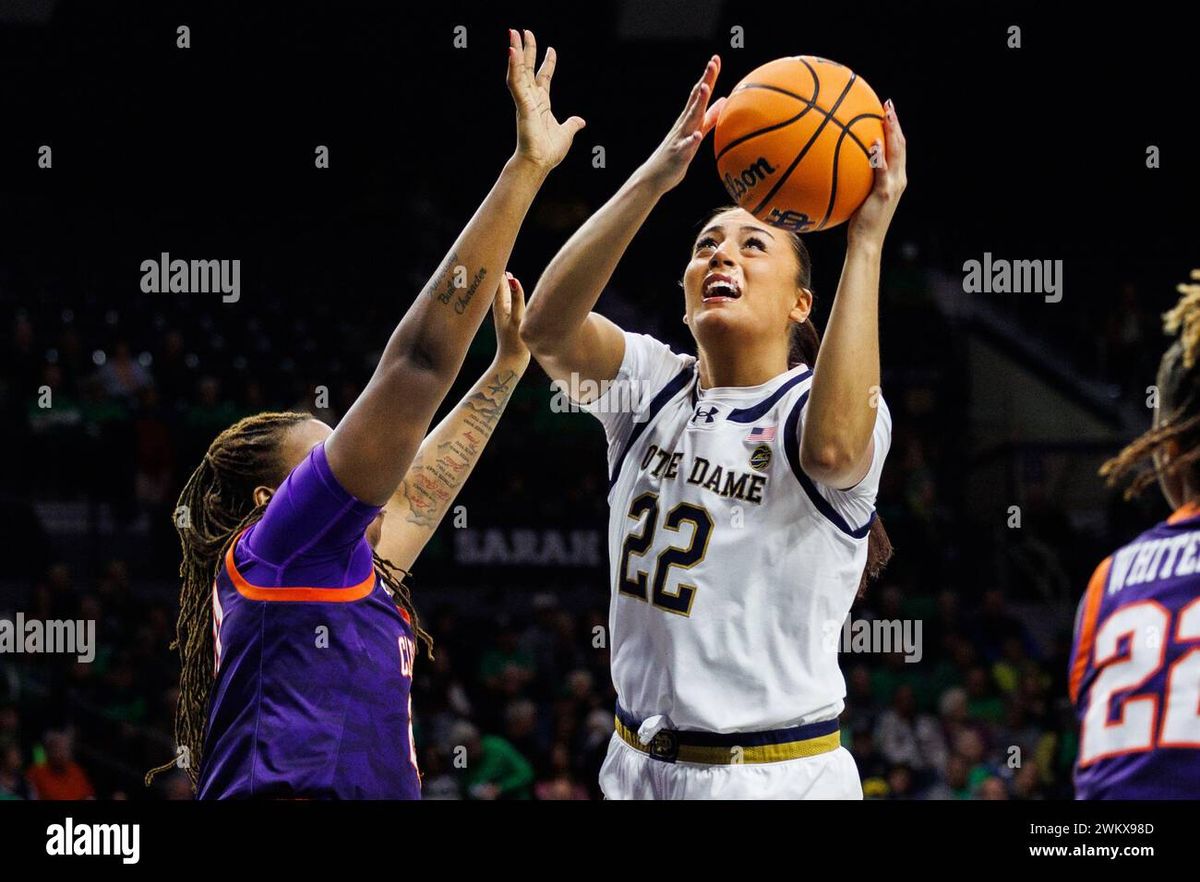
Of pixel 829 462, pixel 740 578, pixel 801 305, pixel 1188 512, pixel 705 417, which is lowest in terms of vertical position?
pixel 740 578

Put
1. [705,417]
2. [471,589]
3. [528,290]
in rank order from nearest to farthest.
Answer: [705,417] → [471,589] → [528,290]

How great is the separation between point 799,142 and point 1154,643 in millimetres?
1452

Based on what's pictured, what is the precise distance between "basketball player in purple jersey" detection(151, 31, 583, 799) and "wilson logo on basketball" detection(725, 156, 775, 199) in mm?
483

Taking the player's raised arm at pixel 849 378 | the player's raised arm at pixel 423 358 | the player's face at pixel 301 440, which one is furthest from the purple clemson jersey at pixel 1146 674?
the player's face at pixel 301 440

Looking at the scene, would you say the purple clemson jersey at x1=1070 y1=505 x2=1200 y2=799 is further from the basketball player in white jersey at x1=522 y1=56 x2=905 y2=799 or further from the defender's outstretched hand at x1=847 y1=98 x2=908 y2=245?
the defender's outstretched hand at x1=847 y1=98 x2=908 y2=245

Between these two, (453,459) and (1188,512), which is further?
(453,459)

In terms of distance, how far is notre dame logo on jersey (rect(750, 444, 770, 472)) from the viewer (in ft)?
10.7

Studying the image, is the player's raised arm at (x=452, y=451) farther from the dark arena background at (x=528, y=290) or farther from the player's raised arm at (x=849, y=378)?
the dark arena background at (x=528, y=290)

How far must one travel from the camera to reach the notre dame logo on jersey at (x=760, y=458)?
3.25 meters

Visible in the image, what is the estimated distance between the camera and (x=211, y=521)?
3.24 m

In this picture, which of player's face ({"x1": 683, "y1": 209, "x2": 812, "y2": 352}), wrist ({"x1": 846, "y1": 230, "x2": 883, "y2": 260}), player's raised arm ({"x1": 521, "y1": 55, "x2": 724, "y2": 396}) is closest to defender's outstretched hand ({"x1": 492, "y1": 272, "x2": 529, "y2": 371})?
player's raised arm ({"x1": 521, "y1": 55, "x2": 724, "y2": 396})

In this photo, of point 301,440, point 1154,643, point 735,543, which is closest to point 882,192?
point 735,543

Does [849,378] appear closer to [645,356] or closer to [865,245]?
[865,245]

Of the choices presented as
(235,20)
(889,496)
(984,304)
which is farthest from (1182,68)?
(235,20)
